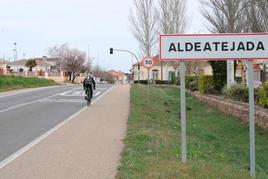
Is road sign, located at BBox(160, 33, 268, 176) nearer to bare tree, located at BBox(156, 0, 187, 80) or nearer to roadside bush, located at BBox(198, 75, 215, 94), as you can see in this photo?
roadside bush, located at BBox(198, 75, 215, 94)

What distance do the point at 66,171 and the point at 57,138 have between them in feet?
13.2

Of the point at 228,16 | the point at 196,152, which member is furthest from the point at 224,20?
the point at 196,152

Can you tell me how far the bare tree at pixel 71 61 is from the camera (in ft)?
302

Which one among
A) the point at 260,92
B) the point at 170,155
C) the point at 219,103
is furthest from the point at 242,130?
the point at 170,155

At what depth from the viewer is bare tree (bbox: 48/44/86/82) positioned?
91938 millimetres

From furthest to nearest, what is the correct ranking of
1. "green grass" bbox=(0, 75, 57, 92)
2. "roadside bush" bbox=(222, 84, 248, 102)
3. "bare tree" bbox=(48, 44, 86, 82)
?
"bare tree" bbox=(48, 44, 86, 82)
"green grass" bbox=(0, 75, 57, 92)
"roadside bush" bbox=(222, 84, 248, 102)

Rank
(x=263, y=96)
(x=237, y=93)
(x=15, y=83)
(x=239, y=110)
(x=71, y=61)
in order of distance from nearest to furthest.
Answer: (x=263, y=96) → (x=239, y=110) → (x=237, y=93) → (x=15, y=83) → (x=71, y=61)

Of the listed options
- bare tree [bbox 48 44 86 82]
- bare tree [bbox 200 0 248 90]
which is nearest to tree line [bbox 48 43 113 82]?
bare tree [bbox 48 44 86 82]

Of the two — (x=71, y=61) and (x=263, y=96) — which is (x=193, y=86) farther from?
(x=71, y=61)

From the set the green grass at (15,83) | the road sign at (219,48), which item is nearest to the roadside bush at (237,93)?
the road sign at (219,48)

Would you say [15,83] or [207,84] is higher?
[207,84]

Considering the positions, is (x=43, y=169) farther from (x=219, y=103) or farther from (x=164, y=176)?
(x=219, y=103)

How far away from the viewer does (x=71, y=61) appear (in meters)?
91.9

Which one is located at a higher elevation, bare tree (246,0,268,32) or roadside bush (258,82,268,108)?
bare tree (246,0,268,32)
